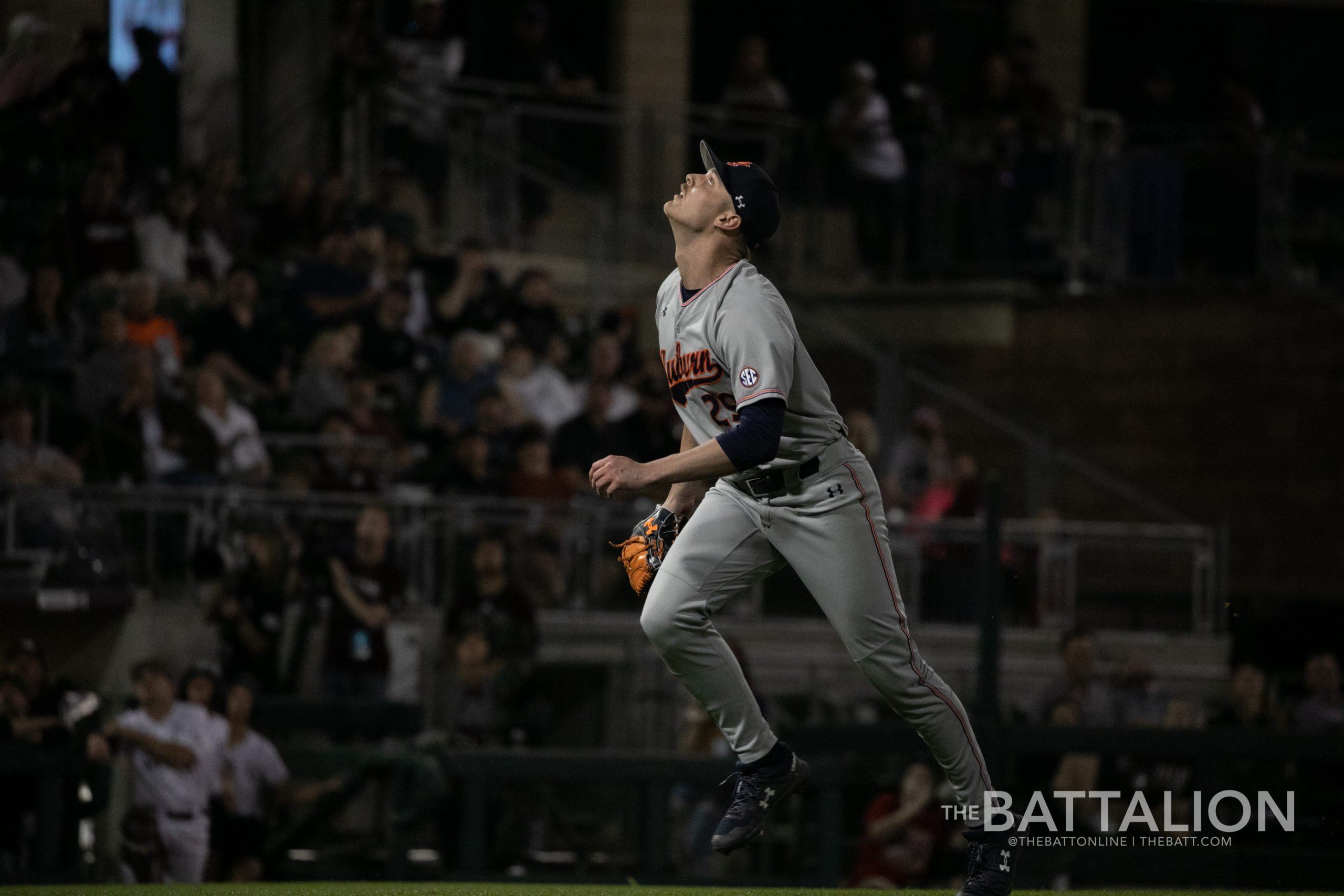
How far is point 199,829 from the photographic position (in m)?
8.45

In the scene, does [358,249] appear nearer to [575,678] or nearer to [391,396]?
[391,396]

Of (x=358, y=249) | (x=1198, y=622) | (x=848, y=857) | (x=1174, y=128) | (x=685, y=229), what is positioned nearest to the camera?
(x=685, y=229)

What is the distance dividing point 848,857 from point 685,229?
14.1 feet

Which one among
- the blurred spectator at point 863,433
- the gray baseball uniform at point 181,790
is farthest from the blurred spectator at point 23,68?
the blurred spectator at point 863,433

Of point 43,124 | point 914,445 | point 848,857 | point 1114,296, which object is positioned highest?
point 43,124

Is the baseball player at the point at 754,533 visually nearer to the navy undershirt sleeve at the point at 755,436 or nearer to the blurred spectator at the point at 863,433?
the navy undershirt sleeve at the point at 755,436

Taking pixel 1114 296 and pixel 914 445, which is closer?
pixel 914 445

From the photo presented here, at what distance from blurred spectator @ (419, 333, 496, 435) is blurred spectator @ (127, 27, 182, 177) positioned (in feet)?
8.31

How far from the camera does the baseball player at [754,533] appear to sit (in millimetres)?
5203

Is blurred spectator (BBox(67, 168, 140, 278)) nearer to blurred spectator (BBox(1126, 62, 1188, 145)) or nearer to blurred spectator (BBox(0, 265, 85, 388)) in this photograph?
blurred spectator (BBox(0, 265, 85, 388))

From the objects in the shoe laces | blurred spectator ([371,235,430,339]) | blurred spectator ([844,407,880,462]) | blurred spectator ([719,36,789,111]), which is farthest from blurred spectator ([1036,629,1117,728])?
blurred spectator ([719,36,789,111])

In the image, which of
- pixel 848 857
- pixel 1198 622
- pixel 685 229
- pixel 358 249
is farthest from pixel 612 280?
pixel 685 229

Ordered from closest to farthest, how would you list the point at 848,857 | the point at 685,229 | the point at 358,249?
the point at 685,229 < the point at 848,857 < the point at 358,249

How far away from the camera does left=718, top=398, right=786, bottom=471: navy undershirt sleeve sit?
16.1 feet
